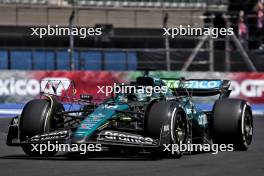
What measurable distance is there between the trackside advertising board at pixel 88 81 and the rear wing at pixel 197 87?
10791mm

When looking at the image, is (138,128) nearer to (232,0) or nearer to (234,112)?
(234,112)

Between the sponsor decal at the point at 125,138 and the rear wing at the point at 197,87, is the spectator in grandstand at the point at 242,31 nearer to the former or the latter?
the rear wing at the point at 197,87

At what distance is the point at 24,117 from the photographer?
435 inches

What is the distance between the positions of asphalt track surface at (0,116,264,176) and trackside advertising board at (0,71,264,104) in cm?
1262

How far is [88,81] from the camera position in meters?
24.9

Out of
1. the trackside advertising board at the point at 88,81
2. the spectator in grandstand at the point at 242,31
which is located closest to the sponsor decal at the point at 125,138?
the trackside advertising board at the point at 88,81

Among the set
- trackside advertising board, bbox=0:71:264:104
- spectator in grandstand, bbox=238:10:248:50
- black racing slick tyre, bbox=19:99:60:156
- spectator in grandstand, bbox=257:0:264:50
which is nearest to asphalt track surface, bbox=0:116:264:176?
black racing slick tyre, bbox=19:99:60:156

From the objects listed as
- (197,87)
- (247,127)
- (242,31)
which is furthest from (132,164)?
(242,31)

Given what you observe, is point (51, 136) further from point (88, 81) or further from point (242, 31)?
point (242, 31)

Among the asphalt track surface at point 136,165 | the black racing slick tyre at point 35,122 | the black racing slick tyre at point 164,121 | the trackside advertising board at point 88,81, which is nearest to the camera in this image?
the asphalt track surface at point 136,165

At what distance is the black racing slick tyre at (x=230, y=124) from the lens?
11.9 meters

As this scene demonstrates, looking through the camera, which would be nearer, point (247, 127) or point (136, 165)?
point (136, 165)

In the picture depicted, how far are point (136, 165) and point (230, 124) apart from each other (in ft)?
8.65

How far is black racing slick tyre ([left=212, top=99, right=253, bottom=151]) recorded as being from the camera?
1187cm
